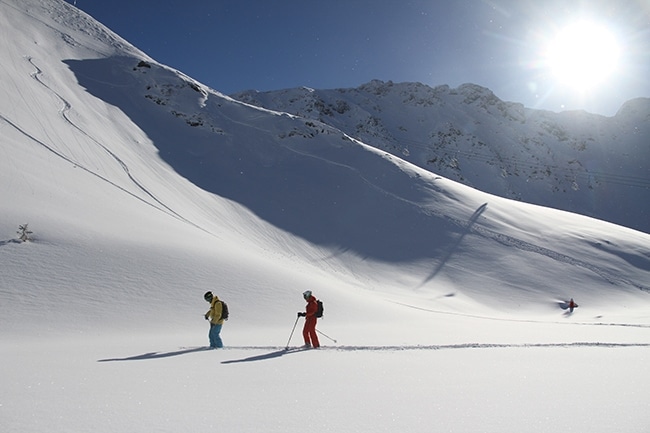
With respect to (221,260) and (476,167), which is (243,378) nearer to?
(221,260)

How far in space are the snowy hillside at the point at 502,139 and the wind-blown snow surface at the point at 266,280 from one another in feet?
192

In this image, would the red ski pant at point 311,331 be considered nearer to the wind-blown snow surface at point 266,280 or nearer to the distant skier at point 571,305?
the wind-blown snow surface at point 266,280

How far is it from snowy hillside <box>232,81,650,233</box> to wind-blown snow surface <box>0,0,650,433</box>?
192 ft

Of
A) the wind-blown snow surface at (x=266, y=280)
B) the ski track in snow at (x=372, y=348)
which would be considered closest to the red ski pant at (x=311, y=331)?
the ski track in snow at (x=372, y=348)

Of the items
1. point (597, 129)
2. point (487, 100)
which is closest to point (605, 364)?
point (487, 100)

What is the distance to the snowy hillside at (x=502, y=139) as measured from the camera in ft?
320

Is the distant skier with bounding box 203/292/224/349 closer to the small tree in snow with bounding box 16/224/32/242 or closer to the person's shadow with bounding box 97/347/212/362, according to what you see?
the person's shadow with bounding box 97/347/212/362

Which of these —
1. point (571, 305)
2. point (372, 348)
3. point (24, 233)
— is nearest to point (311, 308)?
point (372, 348)

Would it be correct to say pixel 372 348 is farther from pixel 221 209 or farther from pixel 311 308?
pixel 221 209

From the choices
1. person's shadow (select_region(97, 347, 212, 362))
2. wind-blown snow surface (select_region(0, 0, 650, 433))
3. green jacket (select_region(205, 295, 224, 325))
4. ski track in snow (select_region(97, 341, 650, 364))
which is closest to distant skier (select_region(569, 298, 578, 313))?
wind-blown snow surface (select_region(0, 0, 650, 433))

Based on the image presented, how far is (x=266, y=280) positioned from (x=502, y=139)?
112 m

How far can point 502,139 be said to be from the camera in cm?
11406

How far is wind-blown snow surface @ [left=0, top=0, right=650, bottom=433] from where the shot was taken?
15.9ft

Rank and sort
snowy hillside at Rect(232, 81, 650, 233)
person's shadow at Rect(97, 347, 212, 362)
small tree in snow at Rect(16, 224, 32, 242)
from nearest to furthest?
1. person's shadow at Rect(97, 347, 212, 362)
2. small tree in snow at Rect(16, 224, 32, 242)
3. snowy hillside at Rect(232, 81, 650, 233)
